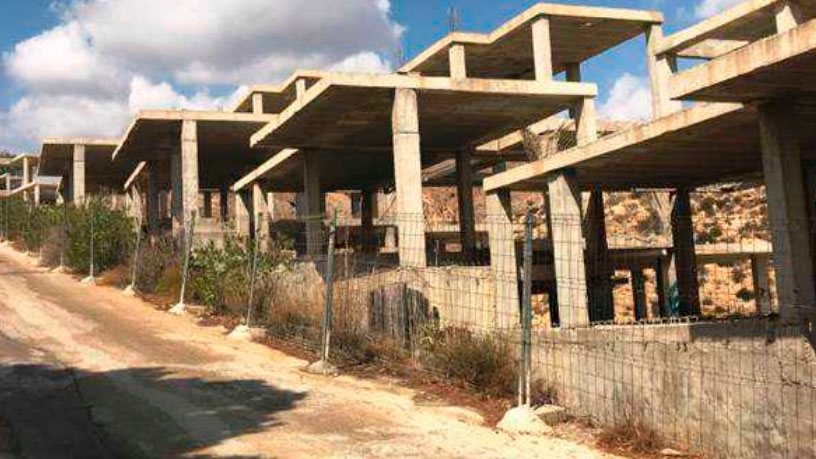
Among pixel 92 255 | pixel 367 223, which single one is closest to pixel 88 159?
pixel 367 223

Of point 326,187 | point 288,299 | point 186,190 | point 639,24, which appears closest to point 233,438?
point 288,299

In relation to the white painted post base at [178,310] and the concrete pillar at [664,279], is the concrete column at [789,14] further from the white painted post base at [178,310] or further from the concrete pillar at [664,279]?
the white painted post base at [178,310]

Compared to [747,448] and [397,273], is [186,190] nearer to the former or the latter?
[397,273]

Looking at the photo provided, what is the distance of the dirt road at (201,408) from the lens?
6562mm

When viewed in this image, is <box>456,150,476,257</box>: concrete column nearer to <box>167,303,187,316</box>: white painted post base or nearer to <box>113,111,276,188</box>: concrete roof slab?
<box>113,111,276,188</box>: concrete roof slab

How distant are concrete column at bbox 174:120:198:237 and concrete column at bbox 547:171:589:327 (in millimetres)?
12472

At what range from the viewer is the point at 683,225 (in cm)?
2292

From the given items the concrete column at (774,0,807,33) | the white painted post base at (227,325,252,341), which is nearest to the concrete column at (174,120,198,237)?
the white painted post base at (227,325,252,341)

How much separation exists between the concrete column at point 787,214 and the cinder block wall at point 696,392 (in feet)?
11.8

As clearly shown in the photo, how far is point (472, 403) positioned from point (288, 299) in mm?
5372

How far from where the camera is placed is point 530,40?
2508 cm

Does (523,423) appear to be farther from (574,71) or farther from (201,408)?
(574,71)

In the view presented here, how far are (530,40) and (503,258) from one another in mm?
11891

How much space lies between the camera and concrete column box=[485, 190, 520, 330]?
49.1ft
